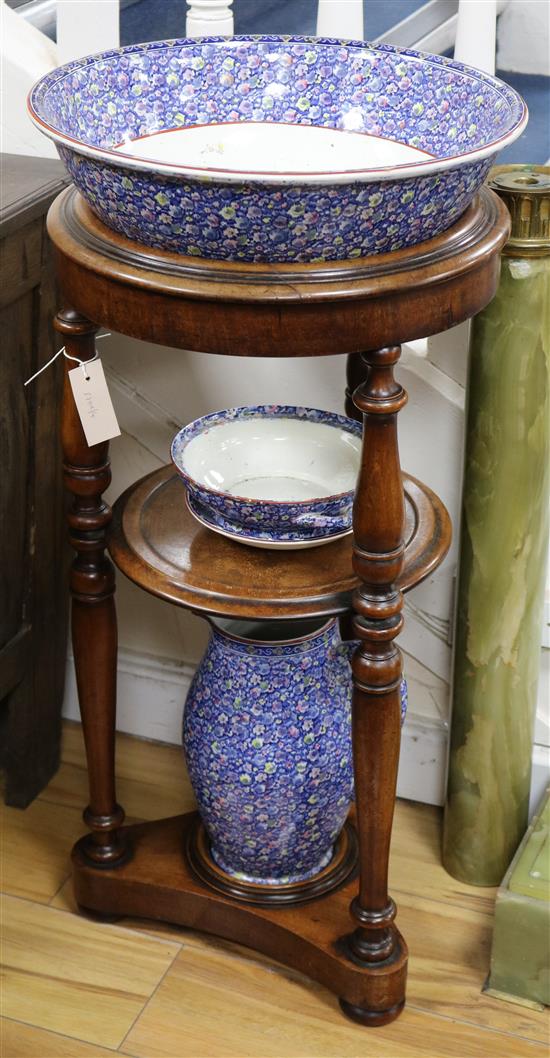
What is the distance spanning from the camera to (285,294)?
1023mm

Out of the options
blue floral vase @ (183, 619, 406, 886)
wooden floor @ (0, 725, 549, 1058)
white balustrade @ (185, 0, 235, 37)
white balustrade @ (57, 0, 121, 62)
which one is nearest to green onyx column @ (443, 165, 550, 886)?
wooden floor @ (0, 725, 549, 1058)

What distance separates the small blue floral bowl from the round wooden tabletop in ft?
0.81

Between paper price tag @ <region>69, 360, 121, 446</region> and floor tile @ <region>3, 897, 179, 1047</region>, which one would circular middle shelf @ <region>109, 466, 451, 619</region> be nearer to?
paper price tag @ <region>69, 360, 121, 446</region>

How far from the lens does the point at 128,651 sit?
1.90 meters

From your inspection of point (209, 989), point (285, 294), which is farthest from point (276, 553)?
point (209, 989)

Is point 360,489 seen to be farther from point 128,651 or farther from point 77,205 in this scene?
point 128,651

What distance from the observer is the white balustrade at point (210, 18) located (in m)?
1.50

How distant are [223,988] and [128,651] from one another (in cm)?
57

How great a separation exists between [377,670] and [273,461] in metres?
0.31

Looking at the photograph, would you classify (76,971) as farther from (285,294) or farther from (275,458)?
(285,294)

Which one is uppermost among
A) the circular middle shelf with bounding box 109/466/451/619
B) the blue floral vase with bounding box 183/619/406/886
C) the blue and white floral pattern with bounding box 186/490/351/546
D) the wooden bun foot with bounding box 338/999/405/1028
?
the blue and white floral pattern with bounding box 186/490/351/546

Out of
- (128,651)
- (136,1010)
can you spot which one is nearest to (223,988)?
(136,1010)

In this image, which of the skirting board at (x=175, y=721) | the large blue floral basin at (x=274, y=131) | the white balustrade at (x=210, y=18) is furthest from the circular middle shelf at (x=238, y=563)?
the white balustrade at (x=210, y=18)

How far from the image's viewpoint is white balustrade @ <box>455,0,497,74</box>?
1.41m
